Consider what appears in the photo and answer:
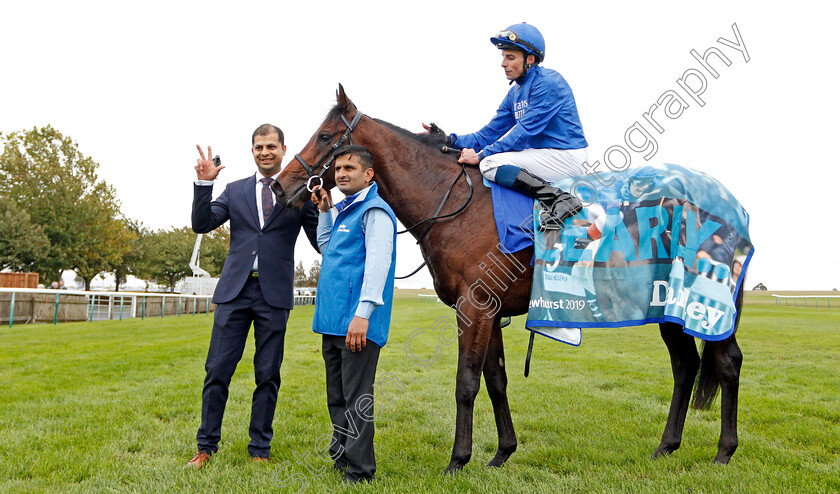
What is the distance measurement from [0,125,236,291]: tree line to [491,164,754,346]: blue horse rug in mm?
32506

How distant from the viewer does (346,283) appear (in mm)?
3342

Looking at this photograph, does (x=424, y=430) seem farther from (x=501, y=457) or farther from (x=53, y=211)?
(x=53, y=211)

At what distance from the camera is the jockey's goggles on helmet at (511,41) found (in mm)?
3930

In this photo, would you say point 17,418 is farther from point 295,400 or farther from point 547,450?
point 547,450

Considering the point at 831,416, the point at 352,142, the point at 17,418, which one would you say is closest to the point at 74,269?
the point at 17,418

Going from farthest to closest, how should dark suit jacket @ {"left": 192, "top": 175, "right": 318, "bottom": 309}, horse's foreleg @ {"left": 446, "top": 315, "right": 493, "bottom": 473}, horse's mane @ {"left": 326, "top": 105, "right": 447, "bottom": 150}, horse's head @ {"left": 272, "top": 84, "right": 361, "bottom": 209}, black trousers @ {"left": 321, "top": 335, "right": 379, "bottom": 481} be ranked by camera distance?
horse's mane @ {"left": 326, "top": 105, "right": 447, "bottom": 150}
dark suit jacket @ {"left": 192, "top": 175, "right": 318, "bottom": 309}
horse's head @ {"left": 272, "top": 84, "right": 361, "bottom": 209}
horse's foreleg @ {"left": 446, "top": 315, "right": 493, "bottom": 473}
black trousers @ {"left": 321, "top": 335, "right": 379, "bottom": 481}

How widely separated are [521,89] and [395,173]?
124 centimetres

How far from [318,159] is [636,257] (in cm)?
248

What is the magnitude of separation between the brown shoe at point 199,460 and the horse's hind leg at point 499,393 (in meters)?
2.17

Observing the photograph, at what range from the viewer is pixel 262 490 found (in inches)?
122

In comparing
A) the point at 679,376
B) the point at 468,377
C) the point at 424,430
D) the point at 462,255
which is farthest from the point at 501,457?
the point at 679,376

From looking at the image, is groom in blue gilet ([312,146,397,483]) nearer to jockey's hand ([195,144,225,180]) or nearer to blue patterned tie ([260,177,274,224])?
blue patterned tie ([260,177,274,224])

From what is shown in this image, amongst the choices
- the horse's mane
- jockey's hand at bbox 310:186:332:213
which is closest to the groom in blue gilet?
jockey's hand at bbox 310:186:332:213

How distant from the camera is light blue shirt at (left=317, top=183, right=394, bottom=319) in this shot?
315cm
